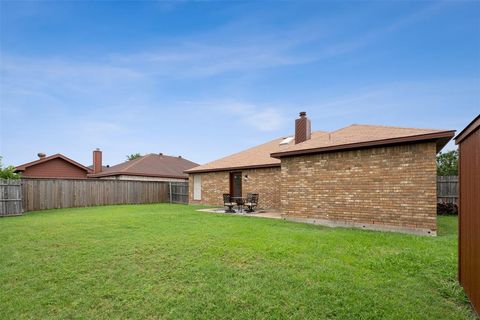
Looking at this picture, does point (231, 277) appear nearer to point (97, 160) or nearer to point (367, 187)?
point (367, 187)

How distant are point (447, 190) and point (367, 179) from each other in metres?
7.82

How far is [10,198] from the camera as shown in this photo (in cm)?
1288

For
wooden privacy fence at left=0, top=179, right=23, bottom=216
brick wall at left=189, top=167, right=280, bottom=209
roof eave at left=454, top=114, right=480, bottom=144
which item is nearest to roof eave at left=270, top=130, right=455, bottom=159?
roof eave at left=454, top=114, right=480, bottom=144

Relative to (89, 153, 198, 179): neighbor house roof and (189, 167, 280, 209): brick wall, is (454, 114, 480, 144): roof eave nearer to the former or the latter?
(189, 167, 280, 209): brick wall

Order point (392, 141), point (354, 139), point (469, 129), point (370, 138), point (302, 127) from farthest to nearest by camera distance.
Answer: point (302, 127)
point (354, 139)
point (370, 138)
point (392, 141)
point (469, 129)

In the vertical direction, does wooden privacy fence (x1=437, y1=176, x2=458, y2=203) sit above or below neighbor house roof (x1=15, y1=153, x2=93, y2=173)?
below

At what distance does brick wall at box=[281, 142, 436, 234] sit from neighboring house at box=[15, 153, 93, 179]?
20610mm

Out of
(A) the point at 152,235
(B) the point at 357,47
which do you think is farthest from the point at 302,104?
(A) the point at 152,235

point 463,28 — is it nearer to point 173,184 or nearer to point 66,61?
point 66,61

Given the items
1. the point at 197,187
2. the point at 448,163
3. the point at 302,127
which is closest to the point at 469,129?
the point at 302,127

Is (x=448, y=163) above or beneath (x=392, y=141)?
Result: beneath

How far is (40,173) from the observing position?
2184cm

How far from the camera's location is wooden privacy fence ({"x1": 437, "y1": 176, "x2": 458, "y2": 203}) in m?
13.1

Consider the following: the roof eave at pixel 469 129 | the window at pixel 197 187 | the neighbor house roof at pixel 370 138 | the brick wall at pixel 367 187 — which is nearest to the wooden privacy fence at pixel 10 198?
the window at pixel 197 187
